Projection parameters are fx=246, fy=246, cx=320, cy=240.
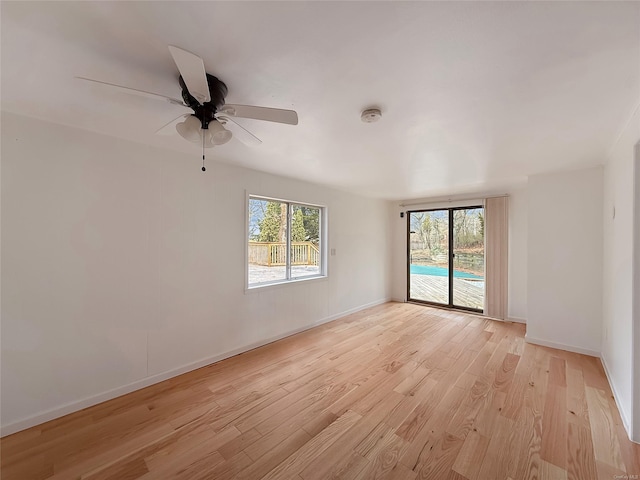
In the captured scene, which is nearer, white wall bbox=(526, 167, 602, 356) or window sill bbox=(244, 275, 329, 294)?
white wall bbox=(526, 167, 602, 356)

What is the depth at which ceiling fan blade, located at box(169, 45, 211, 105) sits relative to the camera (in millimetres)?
956

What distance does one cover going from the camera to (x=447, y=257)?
16.5ft

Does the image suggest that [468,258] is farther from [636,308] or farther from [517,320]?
[636,308]

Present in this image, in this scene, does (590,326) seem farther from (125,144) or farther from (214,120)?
(125,144)

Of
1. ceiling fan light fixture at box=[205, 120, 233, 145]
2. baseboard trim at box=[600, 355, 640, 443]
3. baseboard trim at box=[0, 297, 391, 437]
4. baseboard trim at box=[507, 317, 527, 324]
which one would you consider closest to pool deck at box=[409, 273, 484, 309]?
baseboard trim at box=[507, 317, 527, 324]

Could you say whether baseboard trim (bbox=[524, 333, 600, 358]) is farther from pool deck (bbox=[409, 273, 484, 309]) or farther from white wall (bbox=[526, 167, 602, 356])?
pool deck (bbox=[409, 273, 484, 309])

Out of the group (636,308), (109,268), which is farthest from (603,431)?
(109,268)

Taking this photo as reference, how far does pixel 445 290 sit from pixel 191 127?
5271 mm

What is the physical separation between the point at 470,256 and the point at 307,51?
4794 mm

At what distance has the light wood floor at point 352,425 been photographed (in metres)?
1.51

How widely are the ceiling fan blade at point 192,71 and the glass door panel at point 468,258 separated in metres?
4.95

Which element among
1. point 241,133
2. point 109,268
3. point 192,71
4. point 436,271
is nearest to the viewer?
point 192,71

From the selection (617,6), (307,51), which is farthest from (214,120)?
(617,6)

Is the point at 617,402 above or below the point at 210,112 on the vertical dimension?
below
